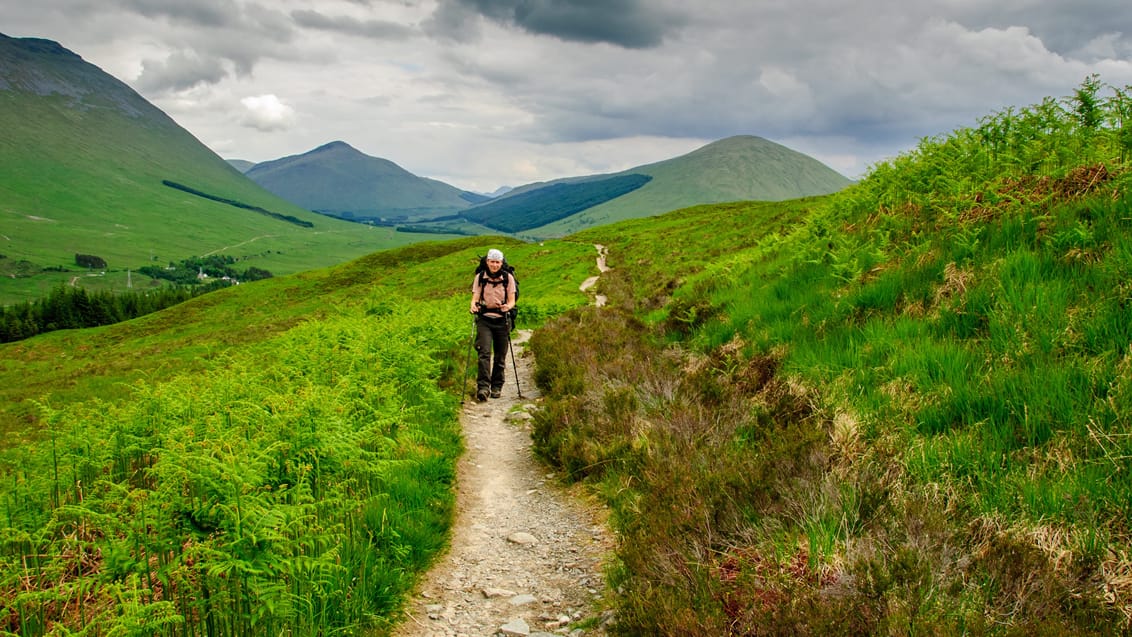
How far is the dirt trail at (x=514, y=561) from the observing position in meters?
5.26

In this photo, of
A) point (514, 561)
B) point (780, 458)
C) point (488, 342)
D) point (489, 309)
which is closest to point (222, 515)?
point (514, 561)

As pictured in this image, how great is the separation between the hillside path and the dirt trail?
1 centimetres

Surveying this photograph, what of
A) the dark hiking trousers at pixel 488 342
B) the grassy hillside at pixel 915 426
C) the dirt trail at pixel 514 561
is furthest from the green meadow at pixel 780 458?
the dark hiking trousers at pixel 488 342

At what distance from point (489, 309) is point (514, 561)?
788 cm

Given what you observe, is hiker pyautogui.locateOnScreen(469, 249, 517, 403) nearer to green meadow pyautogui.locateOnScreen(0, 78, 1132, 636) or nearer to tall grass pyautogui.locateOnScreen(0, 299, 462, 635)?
green meadow pyautogui.locateOnScreen(0, 78, 1132, 636)

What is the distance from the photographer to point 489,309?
13.6m

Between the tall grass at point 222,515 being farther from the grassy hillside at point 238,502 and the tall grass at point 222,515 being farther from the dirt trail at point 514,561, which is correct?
the dirt trail at point 514,561

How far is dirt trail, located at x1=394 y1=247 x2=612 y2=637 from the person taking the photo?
526cm

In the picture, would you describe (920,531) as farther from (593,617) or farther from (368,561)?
(368,561)

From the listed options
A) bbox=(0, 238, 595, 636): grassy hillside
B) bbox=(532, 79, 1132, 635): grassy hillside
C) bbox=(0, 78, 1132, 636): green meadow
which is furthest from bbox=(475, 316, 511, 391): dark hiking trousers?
bbox=(532, 79, 1132, 635): grassy hillside

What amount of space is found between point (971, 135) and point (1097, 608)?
10.5m

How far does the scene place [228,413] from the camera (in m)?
7.18

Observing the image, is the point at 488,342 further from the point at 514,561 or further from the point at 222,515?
the point at 222,515

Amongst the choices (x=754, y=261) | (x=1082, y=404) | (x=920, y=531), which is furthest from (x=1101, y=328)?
(x=754, y=261)
